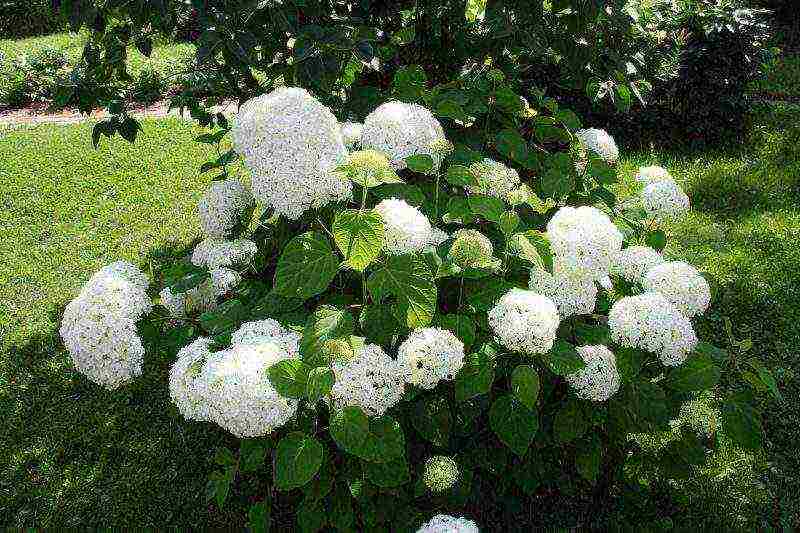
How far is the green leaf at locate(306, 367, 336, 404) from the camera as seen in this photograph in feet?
5.63

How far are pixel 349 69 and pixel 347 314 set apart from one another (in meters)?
1.17

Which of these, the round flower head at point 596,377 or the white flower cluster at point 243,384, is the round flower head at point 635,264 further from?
the white flower cluster at point 243,384

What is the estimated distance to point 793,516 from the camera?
267 centimetres

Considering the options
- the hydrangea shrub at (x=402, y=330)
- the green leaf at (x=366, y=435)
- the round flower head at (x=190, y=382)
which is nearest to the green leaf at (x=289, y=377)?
the hydrangea shrub at (x=402, y=330)

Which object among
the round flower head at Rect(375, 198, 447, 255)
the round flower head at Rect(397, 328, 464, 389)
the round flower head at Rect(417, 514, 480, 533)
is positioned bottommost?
the round flower head at Rect(417, 514, 480, 533)

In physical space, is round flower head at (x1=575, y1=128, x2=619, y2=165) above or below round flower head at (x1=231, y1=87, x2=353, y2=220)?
below

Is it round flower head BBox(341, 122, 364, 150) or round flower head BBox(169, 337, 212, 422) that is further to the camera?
round flower head BBox(341, 122, 364, 150)

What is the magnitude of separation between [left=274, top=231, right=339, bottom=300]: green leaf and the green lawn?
32.7 inches

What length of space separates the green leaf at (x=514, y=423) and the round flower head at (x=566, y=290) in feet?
1.05

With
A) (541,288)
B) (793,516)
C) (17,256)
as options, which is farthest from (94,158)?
(793,516)

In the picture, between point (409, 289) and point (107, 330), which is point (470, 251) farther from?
point (107, 330)

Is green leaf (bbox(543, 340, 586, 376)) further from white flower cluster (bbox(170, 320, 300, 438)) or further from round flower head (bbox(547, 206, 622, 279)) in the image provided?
white flower cluster (bbox(170, 320, 300, 438))

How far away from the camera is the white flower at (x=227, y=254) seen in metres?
2.30

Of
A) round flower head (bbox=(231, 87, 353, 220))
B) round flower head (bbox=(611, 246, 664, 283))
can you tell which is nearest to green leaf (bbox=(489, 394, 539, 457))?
round flower head (bbox=(611, 246, 664, 283))
